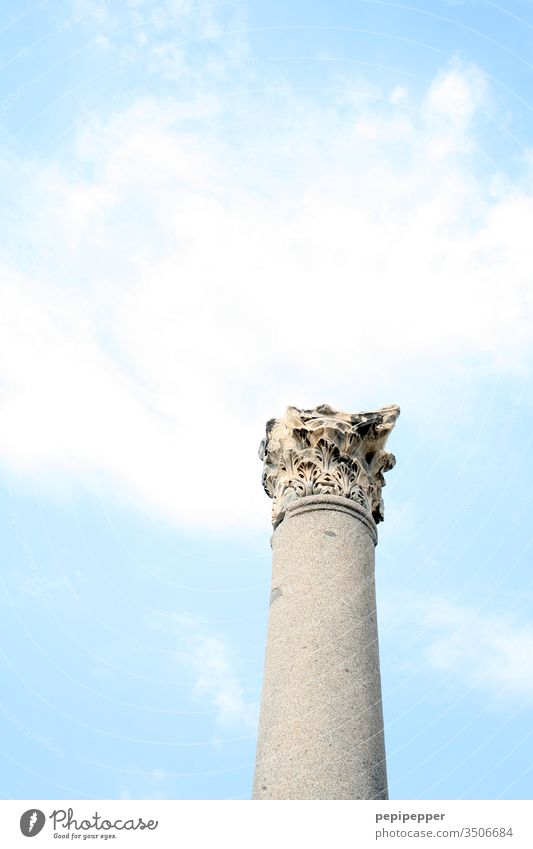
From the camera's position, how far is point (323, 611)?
11.8 m

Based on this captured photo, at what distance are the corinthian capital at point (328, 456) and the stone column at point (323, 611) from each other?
16 millimetres

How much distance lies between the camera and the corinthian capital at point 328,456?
1370cm

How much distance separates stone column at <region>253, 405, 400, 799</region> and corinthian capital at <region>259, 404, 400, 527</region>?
16 millimetres

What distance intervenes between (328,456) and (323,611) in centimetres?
285
